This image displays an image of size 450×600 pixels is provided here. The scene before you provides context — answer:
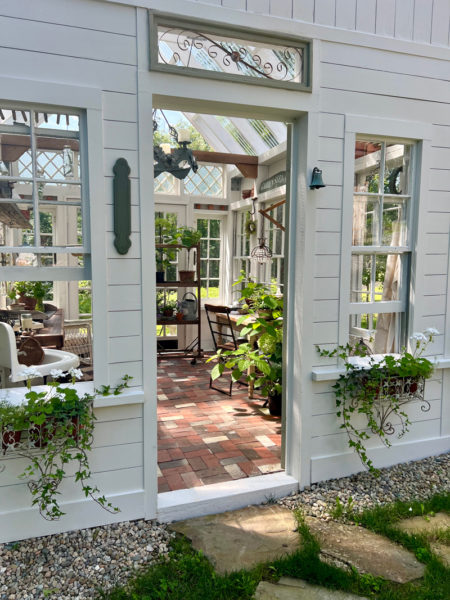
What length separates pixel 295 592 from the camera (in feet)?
6.53

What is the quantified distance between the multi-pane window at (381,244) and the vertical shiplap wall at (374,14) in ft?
2.31

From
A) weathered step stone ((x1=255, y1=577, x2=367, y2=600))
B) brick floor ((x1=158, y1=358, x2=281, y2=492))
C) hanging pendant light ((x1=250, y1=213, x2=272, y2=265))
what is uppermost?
hanging pendant light ((x1=250, y1=213, x2=272, y2=265))

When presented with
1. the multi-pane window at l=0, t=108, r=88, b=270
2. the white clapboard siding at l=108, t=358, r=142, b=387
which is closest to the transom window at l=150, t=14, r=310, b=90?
the multi-pane window at l=0, t=108, r=88, b=270

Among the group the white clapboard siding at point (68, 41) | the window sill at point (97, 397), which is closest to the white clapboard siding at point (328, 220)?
the white clapboard siding at point (68, 41)

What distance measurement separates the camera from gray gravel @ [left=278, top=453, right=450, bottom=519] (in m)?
2.68

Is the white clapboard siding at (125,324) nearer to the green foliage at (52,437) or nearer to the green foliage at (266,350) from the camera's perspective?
the green foliage at (52,437)

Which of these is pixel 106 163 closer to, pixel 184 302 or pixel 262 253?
pixel 262 253

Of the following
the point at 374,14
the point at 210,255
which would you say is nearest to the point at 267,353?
the point at 374,14

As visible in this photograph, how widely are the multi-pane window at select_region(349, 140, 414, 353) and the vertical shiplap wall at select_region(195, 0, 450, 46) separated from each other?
2.31ft

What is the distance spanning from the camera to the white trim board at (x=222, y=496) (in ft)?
8.36

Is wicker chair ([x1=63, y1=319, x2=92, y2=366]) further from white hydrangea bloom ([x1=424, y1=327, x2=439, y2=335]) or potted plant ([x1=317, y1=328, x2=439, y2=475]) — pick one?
white hydrangea bloom ([x1=424, y1=327, x2=439, y2=335])

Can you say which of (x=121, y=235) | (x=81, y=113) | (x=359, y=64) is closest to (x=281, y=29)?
(x=359, y=64)

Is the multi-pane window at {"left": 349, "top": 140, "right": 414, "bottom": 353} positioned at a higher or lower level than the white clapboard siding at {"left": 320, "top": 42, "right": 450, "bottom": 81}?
lower

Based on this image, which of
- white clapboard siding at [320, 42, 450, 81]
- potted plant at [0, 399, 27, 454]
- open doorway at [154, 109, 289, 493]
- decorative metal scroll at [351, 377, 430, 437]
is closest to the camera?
potted plant at [0, 399, 27, 454]
